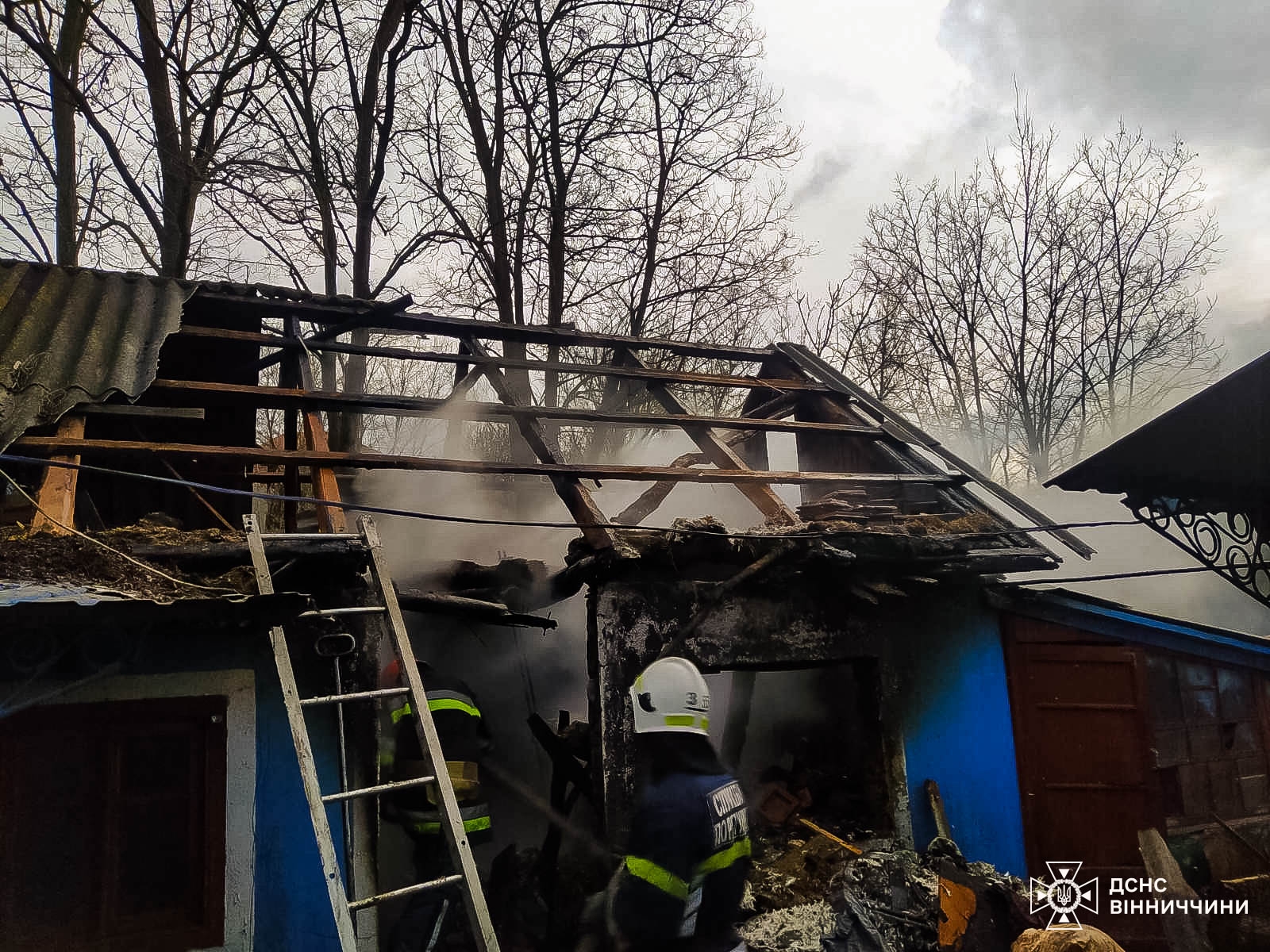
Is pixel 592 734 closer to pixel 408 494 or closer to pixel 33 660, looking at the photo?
pixel 33 660

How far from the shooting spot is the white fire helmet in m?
3.37

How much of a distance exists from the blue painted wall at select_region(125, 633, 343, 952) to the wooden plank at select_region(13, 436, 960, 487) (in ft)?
4.10

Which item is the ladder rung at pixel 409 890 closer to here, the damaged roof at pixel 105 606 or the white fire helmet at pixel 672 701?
the white fire helmet at pixel 672 701

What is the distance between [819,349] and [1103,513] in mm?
7050

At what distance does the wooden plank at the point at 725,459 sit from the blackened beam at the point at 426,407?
108mm

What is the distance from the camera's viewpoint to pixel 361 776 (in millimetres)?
4660

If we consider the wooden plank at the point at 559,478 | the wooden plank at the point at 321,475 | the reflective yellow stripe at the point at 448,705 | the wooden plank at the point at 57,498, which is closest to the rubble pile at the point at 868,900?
the reflective yellow stripe at the point at 448,705

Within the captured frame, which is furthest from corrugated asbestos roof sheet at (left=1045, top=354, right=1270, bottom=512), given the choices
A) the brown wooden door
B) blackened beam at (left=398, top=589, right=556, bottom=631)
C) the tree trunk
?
the tree trunk

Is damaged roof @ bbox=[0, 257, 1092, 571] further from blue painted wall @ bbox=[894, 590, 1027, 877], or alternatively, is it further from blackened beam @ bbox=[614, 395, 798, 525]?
blue painted wall @ bbox=[894, 590, 1027, 877]

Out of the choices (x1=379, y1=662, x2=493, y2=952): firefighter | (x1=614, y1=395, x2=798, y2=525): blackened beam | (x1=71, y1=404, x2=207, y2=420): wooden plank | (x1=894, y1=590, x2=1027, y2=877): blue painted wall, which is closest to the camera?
(x1=379, y1=662, x2=493, y2=952): firefighter

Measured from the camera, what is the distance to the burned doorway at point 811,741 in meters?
6.17

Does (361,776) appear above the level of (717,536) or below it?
below

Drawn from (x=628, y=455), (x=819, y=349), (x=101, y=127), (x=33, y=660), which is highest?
(x=101, y=127)

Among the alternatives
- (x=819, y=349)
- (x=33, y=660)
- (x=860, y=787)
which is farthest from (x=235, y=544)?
(x=819, y=349)
